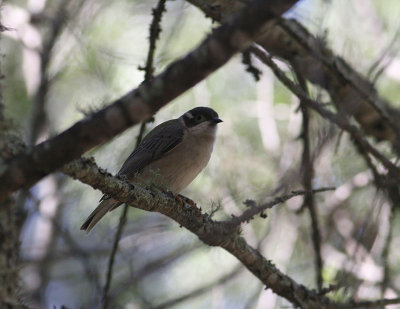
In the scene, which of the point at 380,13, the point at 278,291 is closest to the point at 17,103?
the point at 278,291

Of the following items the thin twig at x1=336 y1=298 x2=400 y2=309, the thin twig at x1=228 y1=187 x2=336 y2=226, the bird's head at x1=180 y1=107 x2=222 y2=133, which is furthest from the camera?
the bird's head at x1=180 y1=107 x2=222 y2=133

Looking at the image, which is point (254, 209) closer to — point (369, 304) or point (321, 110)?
point (321, 110)

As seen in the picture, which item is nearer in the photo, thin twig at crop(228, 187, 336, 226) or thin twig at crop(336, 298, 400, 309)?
thin twig at crop(228, 187, 336, 226)

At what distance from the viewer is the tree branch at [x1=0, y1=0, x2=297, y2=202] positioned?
227 centimetres

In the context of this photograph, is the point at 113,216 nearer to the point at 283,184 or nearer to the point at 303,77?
the point at 303,77

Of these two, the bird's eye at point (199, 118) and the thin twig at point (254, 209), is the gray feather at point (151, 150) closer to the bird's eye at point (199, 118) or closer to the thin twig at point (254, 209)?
the bird's eye at point (199, 118)

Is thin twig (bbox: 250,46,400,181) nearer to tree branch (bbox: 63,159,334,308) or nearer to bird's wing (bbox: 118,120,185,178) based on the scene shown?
tree branch (bbox: 63,159,334,308)

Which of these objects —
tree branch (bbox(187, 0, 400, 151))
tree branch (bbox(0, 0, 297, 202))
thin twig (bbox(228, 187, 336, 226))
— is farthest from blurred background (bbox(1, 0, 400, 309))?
tree branch (bbox(0, 0, 297, 202))

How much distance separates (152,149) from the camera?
20.2ft

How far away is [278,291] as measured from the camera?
4863 mm

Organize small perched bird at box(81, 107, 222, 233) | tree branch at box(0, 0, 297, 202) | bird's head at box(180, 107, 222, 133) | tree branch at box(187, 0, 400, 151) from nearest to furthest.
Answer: tree branch at box(0, 0, 297, 202) < tree branch at box(187, 0, 400, 151) < small perched bird at box(81, 107, 222, 233) < bird's head at box(180, 107, 222, 133)

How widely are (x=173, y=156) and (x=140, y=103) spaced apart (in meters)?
3.69

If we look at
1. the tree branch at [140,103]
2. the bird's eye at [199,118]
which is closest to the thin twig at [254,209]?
the tree branch at [140,103]

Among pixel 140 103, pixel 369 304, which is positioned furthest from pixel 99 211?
pixel 140 103
